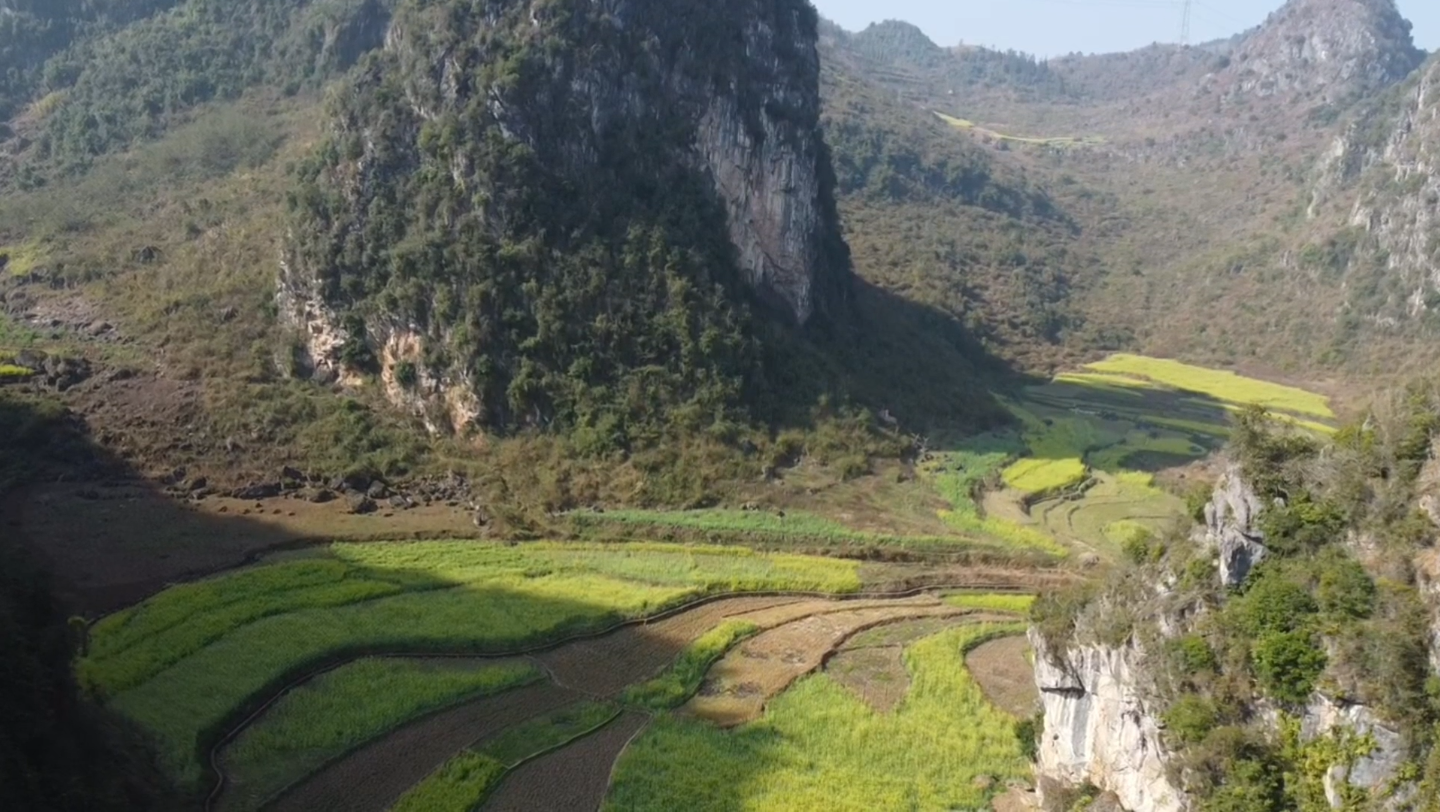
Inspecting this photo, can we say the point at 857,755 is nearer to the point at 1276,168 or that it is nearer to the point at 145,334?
the point at 145,334

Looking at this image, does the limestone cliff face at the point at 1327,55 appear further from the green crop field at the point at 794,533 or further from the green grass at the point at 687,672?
the green grass at the point at 687,672

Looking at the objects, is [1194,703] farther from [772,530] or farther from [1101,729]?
[772,530]

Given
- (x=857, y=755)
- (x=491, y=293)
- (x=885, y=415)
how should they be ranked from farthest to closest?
1. (x=885, y=415)
2. (x=491, y=293)
3. (x=857, y=755)

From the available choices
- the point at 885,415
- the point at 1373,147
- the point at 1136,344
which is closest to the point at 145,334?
the point at 885,415

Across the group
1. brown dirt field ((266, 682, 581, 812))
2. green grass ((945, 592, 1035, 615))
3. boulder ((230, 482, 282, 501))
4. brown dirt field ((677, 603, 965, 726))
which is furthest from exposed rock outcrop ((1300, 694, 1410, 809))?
boulder ((230, 482, 282, 501))

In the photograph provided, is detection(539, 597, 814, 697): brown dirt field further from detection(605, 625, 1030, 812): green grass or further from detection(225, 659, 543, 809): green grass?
detection(605, 625, 1030, 812): green grass

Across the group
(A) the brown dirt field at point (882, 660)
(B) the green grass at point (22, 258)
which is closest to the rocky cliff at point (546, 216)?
(A) the brown dirt field at point (882, 660)
